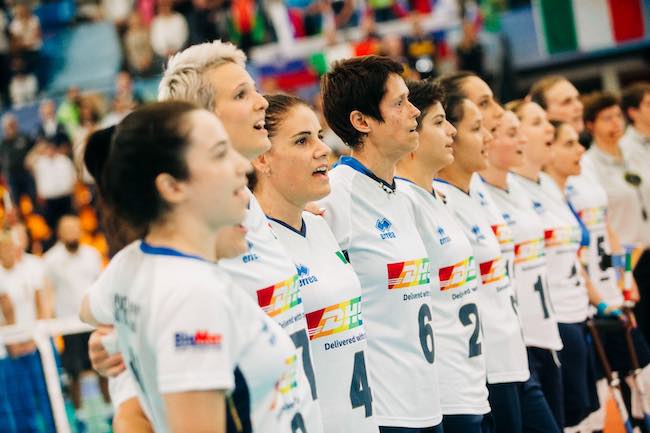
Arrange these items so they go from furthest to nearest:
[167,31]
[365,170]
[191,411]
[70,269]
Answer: [167,31] → [70,269] → [365,170] → [191,411]

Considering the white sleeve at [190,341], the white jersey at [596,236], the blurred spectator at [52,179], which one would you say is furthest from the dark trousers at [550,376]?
the blurred spectator at [52,179]

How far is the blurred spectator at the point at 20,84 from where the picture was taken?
1477 centimetres

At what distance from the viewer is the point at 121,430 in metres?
2.45

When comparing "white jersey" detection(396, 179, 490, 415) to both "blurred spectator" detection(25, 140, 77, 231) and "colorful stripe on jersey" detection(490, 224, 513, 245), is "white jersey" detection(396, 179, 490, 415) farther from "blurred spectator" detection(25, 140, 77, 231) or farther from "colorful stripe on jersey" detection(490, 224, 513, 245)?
"blurred spectator" detection(25, 140, 77, 231)

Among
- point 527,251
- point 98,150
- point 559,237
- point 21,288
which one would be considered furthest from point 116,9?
point 98,150

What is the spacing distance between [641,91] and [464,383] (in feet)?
14.3

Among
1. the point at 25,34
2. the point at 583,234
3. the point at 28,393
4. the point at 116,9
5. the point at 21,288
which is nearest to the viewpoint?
the point at 583,234

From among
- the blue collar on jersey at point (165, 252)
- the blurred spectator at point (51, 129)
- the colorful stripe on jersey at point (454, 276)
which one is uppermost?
the blurred spectator at point (51, 129)

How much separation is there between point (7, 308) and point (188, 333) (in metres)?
7.45

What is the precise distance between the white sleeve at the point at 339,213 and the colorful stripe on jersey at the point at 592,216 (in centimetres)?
274

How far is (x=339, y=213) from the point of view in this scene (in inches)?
139

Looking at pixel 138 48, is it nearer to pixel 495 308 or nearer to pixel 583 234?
pixel 583 234

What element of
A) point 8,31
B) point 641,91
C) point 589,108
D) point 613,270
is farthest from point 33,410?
point 8,31

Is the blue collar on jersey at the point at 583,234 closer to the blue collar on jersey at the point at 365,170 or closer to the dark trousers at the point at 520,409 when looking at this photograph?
the dark trousers at the point at 520,409
